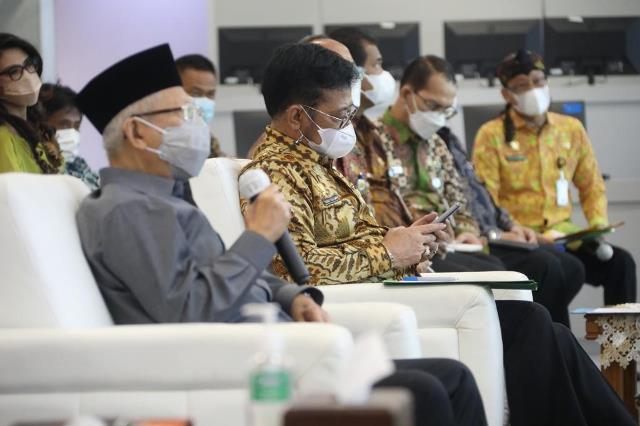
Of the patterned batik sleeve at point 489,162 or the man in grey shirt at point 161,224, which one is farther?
the patterned batik sleeve at point 489,162

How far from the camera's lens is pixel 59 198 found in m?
2.43

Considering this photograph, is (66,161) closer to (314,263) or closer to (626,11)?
(314,263)

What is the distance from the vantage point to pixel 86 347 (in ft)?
7.07

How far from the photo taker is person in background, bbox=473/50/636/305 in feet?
19.7

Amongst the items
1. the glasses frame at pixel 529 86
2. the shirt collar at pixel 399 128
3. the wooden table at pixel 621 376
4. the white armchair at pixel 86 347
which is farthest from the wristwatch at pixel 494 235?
the white armchair at pixel 86 347

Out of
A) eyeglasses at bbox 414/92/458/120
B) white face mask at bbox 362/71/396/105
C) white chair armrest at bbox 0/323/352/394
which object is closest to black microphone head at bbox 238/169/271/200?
white chair armrest at bbox 0/323/352/394

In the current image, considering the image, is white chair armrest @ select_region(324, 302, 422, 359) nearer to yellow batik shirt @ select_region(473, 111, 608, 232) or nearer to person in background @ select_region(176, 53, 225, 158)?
person in background @ select_region(176, 53, 225, 158)

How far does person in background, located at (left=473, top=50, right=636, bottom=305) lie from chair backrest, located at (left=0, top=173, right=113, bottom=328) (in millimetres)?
3911

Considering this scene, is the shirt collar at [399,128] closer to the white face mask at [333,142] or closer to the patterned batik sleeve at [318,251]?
the white face mask at [333,142]

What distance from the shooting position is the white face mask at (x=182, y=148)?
254 centimetres

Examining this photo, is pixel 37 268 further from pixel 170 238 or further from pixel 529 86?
pixel 529 86

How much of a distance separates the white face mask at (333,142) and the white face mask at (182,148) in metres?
0.79

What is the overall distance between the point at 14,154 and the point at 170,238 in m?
1.81

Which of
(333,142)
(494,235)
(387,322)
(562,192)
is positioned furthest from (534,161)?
(387,322)
